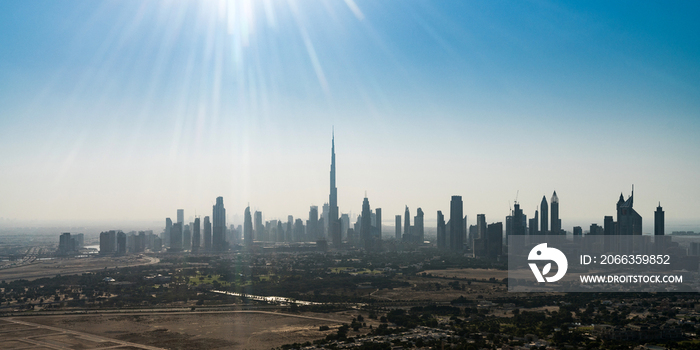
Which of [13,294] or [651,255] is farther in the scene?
[651,255]

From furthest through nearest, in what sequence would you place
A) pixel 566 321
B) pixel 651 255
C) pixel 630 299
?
pixel 651 255 → pixel 630 299 → pixel 566 321

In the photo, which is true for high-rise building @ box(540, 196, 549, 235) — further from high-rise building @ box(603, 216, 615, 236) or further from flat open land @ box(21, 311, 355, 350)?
flat open land @ box(21, 311, 355, 350)

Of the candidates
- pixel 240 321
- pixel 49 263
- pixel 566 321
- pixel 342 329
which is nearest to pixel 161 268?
pixel 49 263

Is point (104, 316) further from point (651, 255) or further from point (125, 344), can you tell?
point (651, 255)

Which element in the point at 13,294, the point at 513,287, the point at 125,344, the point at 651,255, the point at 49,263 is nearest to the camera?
the point at 125,344

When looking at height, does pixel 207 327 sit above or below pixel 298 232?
above

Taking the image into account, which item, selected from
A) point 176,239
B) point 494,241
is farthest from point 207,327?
point 176,239

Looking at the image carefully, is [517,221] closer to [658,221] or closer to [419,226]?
[658,221]
